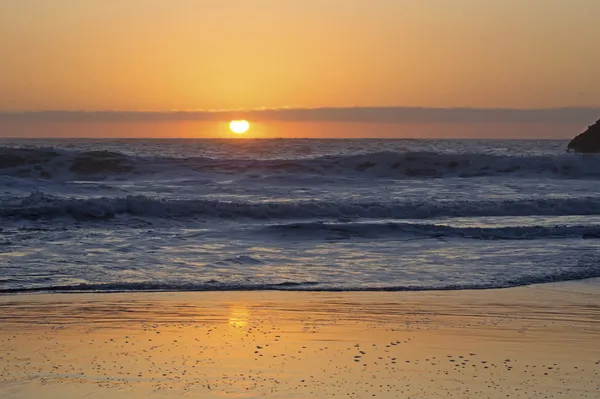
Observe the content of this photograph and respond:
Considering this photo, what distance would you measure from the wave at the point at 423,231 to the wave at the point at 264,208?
329 cm

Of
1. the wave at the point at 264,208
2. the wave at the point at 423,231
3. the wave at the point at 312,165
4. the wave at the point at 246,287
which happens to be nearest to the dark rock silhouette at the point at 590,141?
the wave at the point at 312,165

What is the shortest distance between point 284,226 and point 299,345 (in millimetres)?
10529

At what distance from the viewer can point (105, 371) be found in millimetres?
6117

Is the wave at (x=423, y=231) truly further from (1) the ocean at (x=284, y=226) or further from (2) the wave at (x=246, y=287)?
(2) the wave at (x=246, y=287)

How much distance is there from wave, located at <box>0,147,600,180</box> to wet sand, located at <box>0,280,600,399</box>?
25110 millimetres

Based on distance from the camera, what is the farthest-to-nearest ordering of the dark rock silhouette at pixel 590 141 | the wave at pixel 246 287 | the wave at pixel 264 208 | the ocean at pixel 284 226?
1. the dark rock silhouette at pixel 590 141
2. the wave at pixel 264 208
3. the ocean at pixel 284 226
4. the wave at pixel 246 287

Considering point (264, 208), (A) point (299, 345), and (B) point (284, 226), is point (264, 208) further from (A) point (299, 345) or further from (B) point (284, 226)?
(A) point (299, 345)

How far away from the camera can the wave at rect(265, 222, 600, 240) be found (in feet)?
53.4

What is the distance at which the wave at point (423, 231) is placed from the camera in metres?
16.3

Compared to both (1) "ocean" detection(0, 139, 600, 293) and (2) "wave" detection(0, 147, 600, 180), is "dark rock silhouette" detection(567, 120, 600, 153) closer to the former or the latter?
(2) "wave" detection(0, 147, 600, 180)

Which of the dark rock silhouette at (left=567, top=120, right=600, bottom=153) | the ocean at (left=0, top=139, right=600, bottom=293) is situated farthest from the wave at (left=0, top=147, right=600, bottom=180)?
the dark rock silhouette at (left=567, top=120, right=600, bottom=153)

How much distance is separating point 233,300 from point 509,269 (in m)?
4.69

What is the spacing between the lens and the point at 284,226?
1741 centimetres

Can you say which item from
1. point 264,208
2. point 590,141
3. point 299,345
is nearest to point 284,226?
point 264,208
